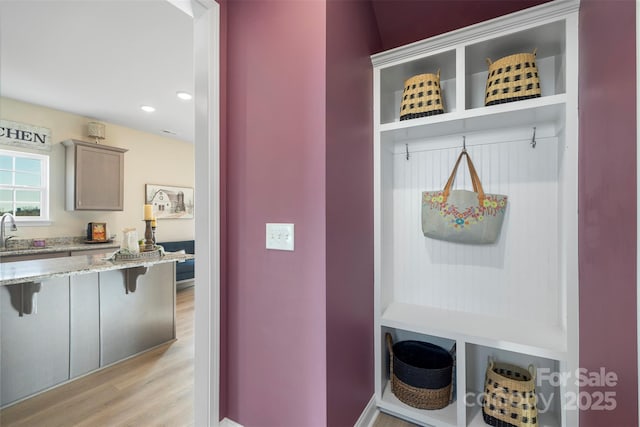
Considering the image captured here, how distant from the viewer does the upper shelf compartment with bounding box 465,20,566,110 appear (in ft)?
4.60

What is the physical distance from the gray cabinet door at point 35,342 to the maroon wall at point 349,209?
2092 mm

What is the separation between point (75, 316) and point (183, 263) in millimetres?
2442

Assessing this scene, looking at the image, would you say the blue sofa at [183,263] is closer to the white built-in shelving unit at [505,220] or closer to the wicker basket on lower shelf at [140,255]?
the wicker basket on lower shelf at [140,255]

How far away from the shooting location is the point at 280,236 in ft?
4.25

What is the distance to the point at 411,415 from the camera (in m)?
1.61

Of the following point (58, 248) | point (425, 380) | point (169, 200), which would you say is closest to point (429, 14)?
point (425, 380)

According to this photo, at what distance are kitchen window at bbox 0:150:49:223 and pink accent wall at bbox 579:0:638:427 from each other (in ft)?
17.3

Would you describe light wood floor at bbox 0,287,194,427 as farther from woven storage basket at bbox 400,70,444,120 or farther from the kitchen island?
woven storage basket at bbox 400,70,444,120

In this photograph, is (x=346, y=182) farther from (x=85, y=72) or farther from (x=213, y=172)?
(x=85, y=72)

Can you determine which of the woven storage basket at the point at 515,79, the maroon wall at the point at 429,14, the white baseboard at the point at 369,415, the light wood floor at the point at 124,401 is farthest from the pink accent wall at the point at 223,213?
the woven storage basket at the point at 515,79

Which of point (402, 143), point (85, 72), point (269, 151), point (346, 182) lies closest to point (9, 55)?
point (85, 72)

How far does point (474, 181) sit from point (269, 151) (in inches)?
47.3

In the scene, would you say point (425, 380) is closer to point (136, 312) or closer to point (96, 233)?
point (136, 312)

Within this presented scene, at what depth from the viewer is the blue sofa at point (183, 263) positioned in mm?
4379
